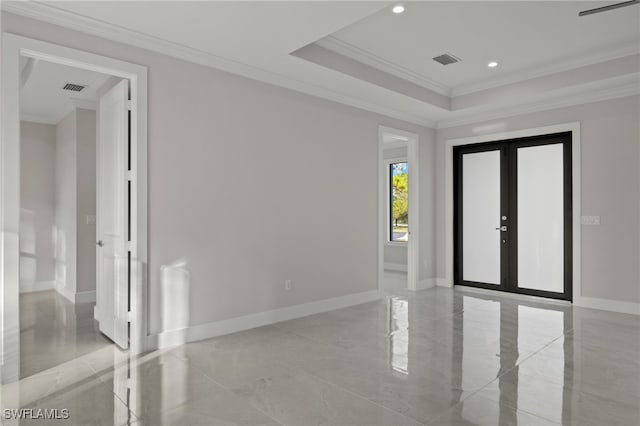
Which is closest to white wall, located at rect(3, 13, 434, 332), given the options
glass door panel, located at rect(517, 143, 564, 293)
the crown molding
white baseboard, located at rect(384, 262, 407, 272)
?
glass door panel, located at rect(517, 143, 564, 293)

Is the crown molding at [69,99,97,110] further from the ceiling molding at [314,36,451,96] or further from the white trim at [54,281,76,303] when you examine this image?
the ceiling molding at [314,36,451,96]

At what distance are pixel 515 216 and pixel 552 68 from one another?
2125 millimetres

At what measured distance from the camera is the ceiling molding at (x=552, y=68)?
4.59 m

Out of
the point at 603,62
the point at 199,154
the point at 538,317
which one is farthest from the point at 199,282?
the point at 603,62

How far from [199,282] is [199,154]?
1.27m

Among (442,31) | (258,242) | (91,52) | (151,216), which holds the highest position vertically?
(442,31)

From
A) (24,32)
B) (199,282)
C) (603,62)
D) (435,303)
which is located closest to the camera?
(24,32)

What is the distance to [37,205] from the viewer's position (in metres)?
6.60

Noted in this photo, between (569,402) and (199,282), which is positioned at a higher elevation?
(199,282)

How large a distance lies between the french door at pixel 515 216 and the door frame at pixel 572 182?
0.10 metres

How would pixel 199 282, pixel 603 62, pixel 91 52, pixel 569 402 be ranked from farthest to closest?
1. pixel 603 62
2. pixel 199 282
3. pixel 91 52
4. pixel 569 402

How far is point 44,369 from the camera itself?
10.6 feet

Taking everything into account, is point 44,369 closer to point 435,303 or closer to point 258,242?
point 258,242

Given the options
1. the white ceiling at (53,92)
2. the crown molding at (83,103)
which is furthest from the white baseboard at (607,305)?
the crown molding at (83,103)
